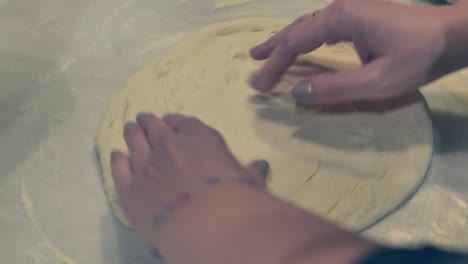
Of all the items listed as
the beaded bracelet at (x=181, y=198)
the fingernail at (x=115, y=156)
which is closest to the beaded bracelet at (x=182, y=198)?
the beaded bracelet at (x=181, y=198)

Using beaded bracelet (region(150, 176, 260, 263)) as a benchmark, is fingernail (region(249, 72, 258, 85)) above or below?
below

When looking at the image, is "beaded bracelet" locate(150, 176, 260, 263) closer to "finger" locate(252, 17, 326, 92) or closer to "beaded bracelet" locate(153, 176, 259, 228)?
"beaded bracelet" locate(153, 176, 259, 228)

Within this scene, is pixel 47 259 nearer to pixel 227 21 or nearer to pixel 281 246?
pixel 281 246

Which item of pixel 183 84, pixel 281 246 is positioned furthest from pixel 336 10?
pixel 281 246

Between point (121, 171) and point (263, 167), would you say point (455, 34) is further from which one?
point (121, 171)

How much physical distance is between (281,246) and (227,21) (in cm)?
59

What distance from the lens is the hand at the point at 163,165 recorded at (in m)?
0.56

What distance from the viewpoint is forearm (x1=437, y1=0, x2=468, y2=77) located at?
0.67m

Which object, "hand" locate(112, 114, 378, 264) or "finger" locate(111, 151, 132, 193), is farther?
"finger" locate(111, 151, 132, 193)

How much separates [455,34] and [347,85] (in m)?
0.15

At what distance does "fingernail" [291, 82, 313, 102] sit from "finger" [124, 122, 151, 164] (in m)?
0.20

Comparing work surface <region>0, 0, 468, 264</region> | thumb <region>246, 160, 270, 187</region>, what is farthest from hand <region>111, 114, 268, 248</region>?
work surface <region>0, 0, 468, 264</region>

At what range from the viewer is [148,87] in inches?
32.3

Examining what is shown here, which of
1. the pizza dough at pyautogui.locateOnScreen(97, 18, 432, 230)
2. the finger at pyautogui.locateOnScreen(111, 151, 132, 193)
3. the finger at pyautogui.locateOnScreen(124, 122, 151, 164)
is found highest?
the finger at pyautogui.locateOnScreen(124, 122, 151, 164)
